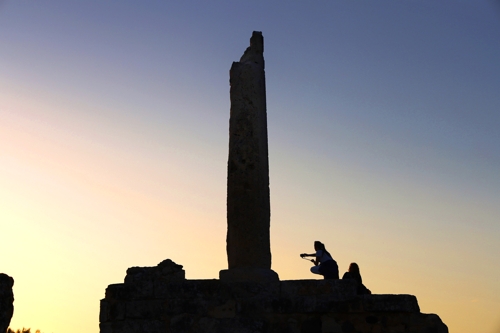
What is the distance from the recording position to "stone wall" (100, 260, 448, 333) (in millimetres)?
8930

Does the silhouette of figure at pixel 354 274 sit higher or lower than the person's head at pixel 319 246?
lower

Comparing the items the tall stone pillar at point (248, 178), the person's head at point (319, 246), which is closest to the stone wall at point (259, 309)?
the tall stone pillar at point (248, 178)

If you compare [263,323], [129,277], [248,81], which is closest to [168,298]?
[129,277]

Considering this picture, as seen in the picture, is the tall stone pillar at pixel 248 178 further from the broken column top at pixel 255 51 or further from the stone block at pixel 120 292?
the stone block at pixel 120 292

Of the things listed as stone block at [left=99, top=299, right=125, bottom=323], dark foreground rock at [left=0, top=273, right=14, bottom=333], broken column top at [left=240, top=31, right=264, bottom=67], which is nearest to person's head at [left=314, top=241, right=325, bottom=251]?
broken column top at [left=240, top=31, right=264, bottom=67]

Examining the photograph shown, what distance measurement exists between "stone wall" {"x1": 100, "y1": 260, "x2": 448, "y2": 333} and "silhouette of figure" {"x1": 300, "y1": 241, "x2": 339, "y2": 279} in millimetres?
1169

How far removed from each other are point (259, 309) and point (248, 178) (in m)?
1.85

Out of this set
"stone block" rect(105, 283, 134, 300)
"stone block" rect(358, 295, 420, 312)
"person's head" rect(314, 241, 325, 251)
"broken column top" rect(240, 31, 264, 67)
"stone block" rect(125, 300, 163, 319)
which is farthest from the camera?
"person's head" rect(314, 241, 325, 251)

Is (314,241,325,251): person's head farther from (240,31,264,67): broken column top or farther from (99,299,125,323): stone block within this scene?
(99,299,125,323): stone block

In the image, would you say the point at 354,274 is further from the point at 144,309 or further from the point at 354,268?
the point at 144,309

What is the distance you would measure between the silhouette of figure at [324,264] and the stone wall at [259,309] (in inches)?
46.0

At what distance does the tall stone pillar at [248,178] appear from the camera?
31.1 ft

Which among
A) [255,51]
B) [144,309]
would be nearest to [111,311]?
[144,309]

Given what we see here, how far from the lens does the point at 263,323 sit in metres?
8.98
